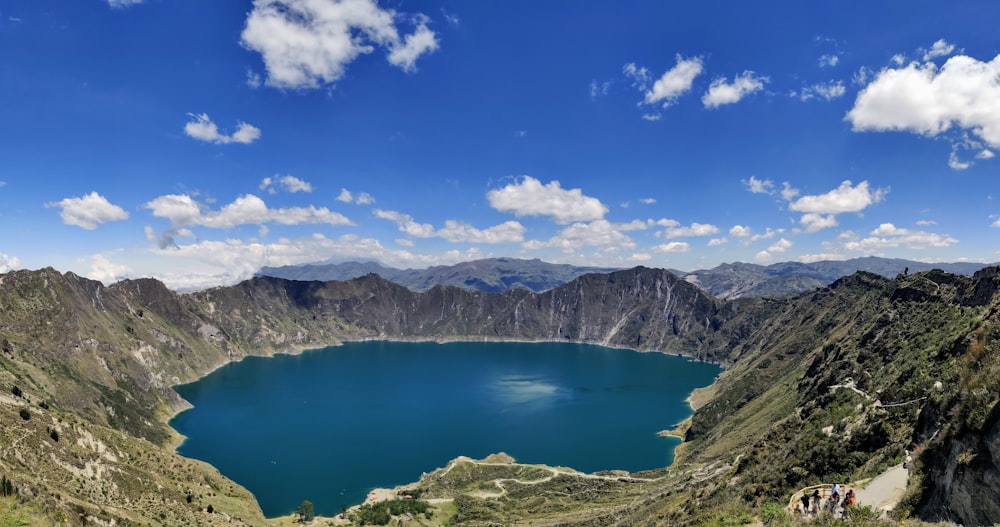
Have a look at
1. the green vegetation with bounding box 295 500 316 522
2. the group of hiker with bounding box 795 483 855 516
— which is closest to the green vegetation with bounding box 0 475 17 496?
the group of hiker with bounding box 795 483 855 516

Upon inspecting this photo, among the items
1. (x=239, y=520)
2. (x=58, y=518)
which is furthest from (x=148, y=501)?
(x=58, y=518)

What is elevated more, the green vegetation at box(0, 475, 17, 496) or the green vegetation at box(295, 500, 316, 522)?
the green vegetation at box(0, 475, 17, 496)

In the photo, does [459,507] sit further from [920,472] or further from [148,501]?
[920,472]

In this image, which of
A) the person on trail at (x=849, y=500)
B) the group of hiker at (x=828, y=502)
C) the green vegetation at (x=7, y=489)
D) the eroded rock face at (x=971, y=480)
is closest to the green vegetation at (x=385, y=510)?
the green vegetation at (x=7, y=489)

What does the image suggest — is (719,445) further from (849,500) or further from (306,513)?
(849,500)

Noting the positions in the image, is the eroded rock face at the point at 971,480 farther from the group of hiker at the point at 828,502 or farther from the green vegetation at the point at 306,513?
the green vegetation at the point at 306,513

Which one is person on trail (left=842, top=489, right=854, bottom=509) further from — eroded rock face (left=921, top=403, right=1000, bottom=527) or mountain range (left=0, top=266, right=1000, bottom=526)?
eroded rock face (left=921, top=403, right=1000, bottom=527)

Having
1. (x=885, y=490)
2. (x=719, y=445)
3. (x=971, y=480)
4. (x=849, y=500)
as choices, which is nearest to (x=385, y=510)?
(x=719, y=445)
